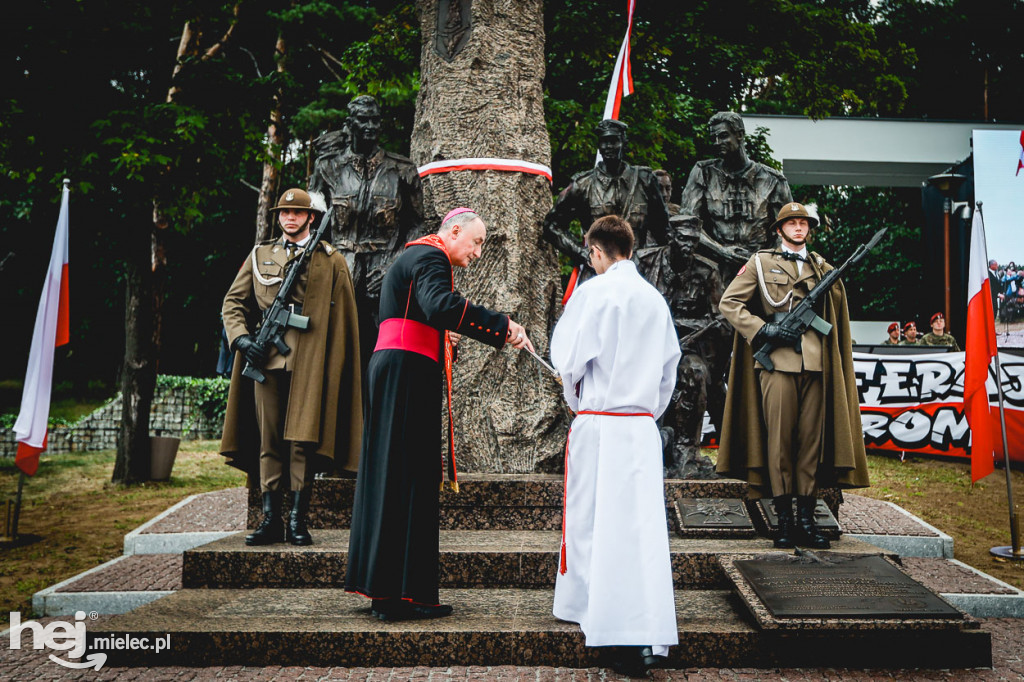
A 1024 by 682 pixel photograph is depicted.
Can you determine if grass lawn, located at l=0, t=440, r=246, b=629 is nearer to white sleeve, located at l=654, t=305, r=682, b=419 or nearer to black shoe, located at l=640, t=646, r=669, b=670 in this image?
black shoe, located at l=640, t=646, r=669, b=670

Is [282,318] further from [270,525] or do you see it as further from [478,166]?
[478,166]

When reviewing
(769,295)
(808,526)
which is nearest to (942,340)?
(769,295)

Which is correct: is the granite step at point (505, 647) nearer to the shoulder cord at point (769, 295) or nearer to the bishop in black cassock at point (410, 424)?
the bishop in black cassock at point (410, 424)

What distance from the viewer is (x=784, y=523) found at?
237 inches

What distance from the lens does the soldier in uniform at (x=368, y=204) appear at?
7203mm

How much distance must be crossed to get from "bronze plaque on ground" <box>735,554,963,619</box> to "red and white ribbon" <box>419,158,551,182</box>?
4.21m

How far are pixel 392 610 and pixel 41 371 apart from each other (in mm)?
6172

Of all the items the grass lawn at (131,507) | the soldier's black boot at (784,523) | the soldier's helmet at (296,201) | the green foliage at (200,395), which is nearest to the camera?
the soldier's black boot at (784,523)

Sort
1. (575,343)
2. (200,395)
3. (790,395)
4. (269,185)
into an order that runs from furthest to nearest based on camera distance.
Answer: (200,395) < (269,185) < (790,395) < (575,343)

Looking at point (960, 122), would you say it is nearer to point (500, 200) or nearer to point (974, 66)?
point (974, 66)

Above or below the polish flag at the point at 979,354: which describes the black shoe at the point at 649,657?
below


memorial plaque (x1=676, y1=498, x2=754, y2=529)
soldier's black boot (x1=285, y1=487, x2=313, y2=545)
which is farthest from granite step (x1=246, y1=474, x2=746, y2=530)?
soldier's black boot (x1=285, y1=487, x2=313, y2=545)

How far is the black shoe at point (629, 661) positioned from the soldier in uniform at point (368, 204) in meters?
3.49

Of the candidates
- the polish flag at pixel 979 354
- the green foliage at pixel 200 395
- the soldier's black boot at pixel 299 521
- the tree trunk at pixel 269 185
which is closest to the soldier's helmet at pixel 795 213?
the polish flag at pixel 979 354
